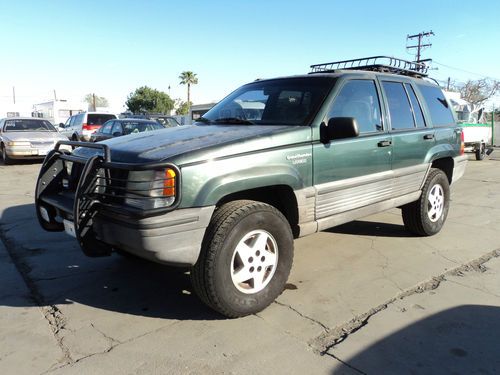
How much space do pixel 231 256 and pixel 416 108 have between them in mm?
3226

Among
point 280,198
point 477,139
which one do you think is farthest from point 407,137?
point 477,139

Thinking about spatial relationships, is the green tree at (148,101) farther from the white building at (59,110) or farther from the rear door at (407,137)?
the rear door at (407,137)

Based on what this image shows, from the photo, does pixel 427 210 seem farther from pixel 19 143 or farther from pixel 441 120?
pixel 19 143


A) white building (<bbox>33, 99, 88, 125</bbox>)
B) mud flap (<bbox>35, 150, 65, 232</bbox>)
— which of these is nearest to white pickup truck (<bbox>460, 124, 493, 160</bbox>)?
mud flap (<bbox>35, 150, 65, 232</bbox>)

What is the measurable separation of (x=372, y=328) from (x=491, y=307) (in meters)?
1.12

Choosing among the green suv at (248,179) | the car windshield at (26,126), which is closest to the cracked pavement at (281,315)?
Result: the green suv at (248,179)

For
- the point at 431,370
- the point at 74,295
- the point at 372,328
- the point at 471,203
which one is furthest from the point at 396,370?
the point at 471,203

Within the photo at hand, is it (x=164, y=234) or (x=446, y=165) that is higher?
(x=446, y=165)

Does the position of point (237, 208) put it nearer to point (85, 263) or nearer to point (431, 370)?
point (431, 370)

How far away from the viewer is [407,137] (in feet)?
15.6

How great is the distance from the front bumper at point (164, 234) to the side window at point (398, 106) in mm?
2646

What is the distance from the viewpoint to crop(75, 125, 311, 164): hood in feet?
9.85

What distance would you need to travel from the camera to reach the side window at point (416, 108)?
5.04 meters

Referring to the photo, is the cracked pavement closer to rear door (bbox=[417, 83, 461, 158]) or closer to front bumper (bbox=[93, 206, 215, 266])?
front bumper (bbox=[93, 206, 215, 266])
